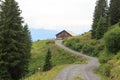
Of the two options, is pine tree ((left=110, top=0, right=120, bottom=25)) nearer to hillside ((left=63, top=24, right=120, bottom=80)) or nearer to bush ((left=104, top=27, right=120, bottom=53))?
hillside ((left=63, top=24, right=120, bottom=80))

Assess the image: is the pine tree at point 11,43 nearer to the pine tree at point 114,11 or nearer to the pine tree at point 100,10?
the pine tree at point 114,11

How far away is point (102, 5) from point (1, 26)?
214 feet

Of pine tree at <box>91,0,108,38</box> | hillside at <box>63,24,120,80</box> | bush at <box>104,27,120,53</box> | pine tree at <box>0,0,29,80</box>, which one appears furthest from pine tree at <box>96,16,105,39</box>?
pine tree at <box>0,0,29,80</box>

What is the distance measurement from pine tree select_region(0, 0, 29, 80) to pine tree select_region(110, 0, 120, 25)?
189 feet

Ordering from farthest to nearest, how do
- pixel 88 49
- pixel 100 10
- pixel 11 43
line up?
pixel 100 10 < pixel 88 49 < pixel 11 43

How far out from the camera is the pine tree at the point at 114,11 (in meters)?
91.9

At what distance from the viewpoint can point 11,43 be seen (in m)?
36.5

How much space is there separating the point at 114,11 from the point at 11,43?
60692mm

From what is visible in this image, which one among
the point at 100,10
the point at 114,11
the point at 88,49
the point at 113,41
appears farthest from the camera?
the point at 100,10

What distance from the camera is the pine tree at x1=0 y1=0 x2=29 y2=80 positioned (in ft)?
119

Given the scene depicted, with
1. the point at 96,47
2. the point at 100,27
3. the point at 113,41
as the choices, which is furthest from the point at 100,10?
the point at 113,41

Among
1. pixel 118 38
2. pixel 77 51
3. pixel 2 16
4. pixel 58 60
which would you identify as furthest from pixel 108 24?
pixel 2 16

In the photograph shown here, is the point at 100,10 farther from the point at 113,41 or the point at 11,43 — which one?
the point at 11,43

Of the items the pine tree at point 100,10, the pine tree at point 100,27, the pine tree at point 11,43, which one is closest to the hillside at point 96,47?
the pine tree at point 100,27
